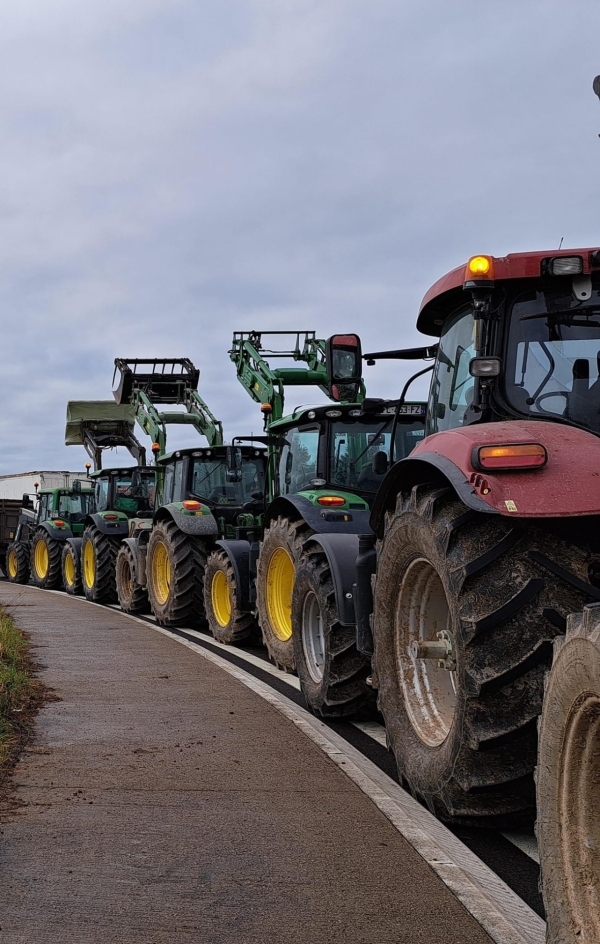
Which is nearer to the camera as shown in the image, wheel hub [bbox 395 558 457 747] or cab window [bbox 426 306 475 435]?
wheel hub [bbox 395 558 457 747]

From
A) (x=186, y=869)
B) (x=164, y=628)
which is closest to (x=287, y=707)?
(x=186, y=869)

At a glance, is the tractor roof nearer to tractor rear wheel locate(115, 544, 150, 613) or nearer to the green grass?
the green grass

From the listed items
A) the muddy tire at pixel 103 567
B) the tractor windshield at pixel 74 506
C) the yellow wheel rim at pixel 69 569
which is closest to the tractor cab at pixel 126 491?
the muddy tire at pixel 103 567

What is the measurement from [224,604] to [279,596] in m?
2.64

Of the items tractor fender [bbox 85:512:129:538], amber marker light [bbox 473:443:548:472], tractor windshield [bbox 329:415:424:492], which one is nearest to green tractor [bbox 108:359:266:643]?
tractor fender [bbox 85:512:129:538]

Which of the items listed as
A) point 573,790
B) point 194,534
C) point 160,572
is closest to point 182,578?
point 194,534

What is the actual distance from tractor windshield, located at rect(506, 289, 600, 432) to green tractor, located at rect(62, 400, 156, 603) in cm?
1173

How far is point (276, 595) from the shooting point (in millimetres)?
8773

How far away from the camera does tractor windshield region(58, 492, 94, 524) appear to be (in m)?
22.6

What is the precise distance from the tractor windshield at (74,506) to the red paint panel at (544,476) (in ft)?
63.5

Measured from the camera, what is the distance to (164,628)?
12648 mm

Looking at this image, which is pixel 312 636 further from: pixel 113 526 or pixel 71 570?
pixel 71 570

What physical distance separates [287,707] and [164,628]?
237 inches

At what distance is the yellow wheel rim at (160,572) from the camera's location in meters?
13.4
